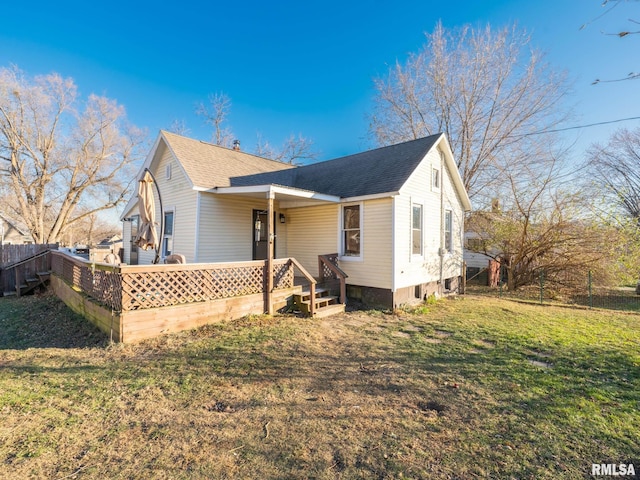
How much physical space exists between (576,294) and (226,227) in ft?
46.3

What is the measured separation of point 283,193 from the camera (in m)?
7.88

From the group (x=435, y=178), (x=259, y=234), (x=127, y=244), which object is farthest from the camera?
(x=127, y=244)

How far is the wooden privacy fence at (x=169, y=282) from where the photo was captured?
5387 millimetres

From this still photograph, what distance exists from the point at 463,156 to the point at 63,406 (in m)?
21.0

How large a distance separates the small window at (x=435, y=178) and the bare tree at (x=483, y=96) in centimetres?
796

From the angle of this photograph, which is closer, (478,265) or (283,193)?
(283,193)

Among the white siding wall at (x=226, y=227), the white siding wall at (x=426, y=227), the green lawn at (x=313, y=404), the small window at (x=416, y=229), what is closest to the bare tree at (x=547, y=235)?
the white siding wall at (x=426, y=227)

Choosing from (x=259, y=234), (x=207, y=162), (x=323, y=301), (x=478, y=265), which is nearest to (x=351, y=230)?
(x=323, y=301)

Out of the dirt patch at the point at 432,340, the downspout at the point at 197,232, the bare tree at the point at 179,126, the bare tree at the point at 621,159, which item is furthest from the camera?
the bare tree at the point at 179,126

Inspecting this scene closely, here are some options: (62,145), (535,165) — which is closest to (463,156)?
(535,165)

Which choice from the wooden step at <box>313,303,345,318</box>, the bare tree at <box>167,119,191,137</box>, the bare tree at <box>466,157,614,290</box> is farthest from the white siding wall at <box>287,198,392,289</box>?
the bare tree at <box>167,119,191,137</box>

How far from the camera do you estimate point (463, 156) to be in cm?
1905

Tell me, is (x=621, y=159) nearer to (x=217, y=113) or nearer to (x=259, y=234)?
(x=259, y=234)

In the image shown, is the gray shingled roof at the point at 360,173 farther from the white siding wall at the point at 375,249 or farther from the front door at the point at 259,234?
the front door at the point at 259,234
